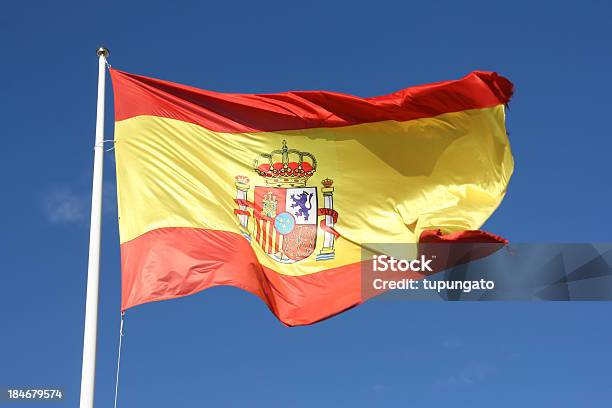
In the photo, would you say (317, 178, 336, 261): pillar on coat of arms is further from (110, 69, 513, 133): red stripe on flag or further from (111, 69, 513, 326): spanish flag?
(110, 69, 513, 133): red stripe on flag

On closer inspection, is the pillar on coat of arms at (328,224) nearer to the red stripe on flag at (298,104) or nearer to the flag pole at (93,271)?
the red stripe on flag at (298,104)

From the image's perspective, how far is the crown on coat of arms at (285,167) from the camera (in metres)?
19.3

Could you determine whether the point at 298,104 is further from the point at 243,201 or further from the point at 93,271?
the point at 93,271

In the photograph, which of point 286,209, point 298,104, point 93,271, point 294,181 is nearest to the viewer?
point 93,271

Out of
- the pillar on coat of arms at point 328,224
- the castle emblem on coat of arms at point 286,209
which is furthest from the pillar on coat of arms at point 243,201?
the pillar on coat of arms at point 328,224

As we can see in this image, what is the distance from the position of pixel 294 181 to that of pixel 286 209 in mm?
625

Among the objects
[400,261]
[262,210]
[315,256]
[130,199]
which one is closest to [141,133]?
[130,199]

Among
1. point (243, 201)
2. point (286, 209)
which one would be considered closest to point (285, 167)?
point (286, 209)

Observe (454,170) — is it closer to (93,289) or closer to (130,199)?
(130,199)

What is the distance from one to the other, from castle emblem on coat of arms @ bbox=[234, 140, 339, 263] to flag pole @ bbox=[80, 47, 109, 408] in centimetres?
298

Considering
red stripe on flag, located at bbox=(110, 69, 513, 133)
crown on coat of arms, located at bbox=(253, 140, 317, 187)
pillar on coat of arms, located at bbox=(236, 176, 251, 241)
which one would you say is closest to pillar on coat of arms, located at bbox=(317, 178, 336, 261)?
crown on coat of arms, located at bbox=(253, 140, 317, 187)

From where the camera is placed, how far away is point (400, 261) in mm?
18750

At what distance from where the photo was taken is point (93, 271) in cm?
1570

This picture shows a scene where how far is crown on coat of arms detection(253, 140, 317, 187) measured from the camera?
19312mm
